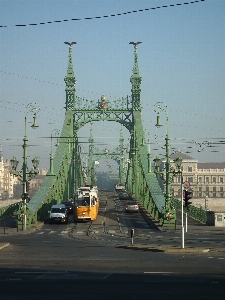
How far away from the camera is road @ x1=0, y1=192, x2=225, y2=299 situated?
18500mm

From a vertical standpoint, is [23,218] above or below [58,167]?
below

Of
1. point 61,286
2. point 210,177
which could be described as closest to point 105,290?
point 61,286

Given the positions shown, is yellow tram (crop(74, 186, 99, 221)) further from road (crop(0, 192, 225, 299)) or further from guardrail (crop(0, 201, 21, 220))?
road (crop(0, 192, 225, 299))

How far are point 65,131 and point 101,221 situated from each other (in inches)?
1559

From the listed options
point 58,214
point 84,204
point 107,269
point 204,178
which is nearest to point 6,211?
point 58,214

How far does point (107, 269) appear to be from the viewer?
25312 millimetres

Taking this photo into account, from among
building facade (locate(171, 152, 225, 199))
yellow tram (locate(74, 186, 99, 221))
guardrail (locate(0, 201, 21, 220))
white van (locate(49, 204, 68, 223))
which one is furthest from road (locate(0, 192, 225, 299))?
building facade (locate(171, 152, 225, 199))

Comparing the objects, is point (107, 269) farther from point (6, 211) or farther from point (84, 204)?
point (6, 211)

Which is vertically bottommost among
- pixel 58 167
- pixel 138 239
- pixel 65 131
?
pixel 138 239

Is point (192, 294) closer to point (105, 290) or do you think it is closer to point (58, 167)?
point (105, 290)

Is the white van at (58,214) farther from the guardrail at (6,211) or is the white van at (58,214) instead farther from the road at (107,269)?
the road at (107,269)

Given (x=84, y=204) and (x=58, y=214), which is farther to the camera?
(x=84, y=204)

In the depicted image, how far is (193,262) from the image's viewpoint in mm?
28078

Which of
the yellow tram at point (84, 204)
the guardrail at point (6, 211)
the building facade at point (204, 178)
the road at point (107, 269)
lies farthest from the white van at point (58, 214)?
the building facade at point (204, 178)
